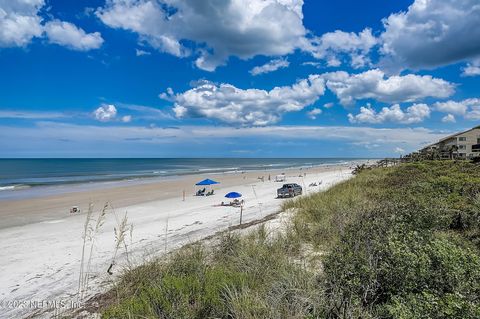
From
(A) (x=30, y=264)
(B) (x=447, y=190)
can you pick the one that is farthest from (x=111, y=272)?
(B) (x=447, y=190)

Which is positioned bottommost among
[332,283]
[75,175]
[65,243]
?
[65,243]

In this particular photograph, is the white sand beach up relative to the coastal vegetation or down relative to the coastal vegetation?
down

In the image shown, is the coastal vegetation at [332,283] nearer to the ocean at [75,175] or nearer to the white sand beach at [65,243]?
the white sand beach at [65,243]

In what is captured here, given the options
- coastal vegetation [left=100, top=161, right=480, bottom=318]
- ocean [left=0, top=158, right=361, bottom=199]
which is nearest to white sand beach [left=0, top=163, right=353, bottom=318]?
coastal vegetation [left=100, top=161, right=480, bottom=318]

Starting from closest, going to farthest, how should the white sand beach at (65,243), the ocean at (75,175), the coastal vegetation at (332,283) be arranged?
the coastal vegetation at (332,283), the white sand beach at (65,243), the ocean at (75,175)

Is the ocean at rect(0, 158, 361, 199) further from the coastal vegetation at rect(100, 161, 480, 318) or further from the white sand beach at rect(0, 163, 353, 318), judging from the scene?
the coastal vegetation at rect(100, 161, 480, 318)

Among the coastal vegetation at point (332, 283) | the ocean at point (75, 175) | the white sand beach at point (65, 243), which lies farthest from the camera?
the ocean at point (75, 175)

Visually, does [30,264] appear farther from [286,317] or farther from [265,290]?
[286,317]

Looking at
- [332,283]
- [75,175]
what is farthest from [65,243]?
[75,175]

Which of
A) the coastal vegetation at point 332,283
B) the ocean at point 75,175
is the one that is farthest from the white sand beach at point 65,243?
the ocean at point 75,175

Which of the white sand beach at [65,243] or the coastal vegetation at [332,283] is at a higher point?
the coastal vegetation at [332,283]

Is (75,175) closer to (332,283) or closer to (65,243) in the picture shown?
(65,243)

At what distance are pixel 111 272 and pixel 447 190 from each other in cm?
1044

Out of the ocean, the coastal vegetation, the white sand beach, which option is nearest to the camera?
the coastal vegetation
